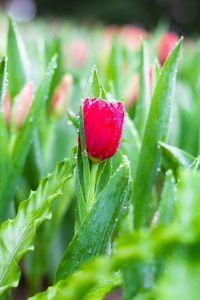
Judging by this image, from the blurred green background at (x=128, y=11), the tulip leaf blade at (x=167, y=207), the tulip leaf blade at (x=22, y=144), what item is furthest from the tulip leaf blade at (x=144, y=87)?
the blurred green background at (x=128, y=11)

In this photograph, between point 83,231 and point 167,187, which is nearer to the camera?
point 167,187

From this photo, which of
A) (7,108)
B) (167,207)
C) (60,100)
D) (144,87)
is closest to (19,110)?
(7,108)

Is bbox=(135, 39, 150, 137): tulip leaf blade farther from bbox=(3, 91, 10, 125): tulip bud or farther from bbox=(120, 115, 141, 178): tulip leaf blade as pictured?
bbox=(3, 91, 10, 125): tulip bud

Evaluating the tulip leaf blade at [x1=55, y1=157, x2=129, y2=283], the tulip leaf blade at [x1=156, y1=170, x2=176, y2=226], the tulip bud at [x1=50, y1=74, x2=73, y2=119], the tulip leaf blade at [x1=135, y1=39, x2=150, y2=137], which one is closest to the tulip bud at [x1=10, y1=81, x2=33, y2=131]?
the tulip bud at [x1=50, y1=74, x2=73, y2=119]

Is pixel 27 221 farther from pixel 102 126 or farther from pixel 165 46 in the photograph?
pixel 165 46

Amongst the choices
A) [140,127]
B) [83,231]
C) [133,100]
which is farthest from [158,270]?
[133,100]

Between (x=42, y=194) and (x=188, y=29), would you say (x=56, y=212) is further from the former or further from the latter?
(x=188, y=29)
